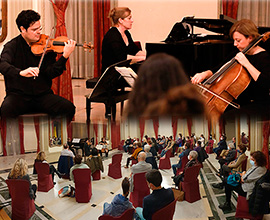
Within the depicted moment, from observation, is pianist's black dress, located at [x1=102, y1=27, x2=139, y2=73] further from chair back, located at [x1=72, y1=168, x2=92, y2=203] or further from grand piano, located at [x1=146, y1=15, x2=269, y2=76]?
chair back, located at [x1=72, y1=168, x2=92, y2=203]

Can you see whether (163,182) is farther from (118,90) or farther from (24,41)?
(24,41)

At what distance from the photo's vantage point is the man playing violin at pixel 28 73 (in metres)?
2.75

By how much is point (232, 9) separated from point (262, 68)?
12.6ft

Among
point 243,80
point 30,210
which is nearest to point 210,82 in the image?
point 243,80

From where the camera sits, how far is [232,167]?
127 inches

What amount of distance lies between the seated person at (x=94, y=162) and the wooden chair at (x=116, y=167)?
8 centimetres

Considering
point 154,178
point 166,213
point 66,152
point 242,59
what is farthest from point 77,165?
point 242,59

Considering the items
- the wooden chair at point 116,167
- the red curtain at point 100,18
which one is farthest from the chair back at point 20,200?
the red curtain at point 100,18

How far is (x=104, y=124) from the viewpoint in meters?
3.51

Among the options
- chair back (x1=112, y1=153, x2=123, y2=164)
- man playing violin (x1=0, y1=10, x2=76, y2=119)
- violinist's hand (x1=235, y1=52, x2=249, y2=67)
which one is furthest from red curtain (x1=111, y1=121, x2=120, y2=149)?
violinist's hand (x1=235, y1=52, x2=249, y2=67)

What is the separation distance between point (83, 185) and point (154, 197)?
66 cm

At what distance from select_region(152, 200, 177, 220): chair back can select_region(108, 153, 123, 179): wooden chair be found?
1.47 ft

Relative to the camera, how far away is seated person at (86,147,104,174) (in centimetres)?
322

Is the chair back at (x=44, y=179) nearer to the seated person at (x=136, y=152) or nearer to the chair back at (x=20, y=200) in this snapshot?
the chair back at (x=20, y=200)
